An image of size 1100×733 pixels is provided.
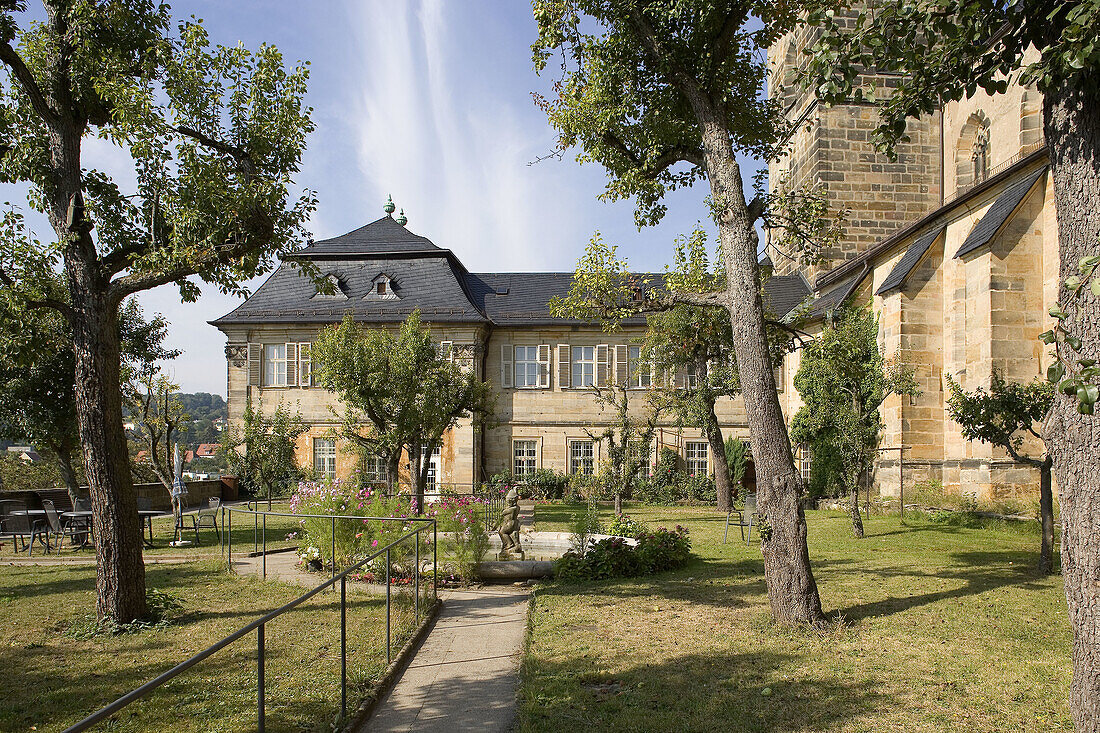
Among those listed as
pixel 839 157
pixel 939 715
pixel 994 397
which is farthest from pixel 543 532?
pixel 839 157

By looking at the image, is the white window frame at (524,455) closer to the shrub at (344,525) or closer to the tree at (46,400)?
the tree at (46,400)

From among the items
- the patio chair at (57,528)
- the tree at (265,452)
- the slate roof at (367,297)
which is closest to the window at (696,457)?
the slate roof at (367,297)

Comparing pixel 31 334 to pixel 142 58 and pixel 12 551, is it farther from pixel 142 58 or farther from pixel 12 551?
pixel 12 551

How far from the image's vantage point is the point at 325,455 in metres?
27.3

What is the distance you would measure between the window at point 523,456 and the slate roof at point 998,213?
49.9ft

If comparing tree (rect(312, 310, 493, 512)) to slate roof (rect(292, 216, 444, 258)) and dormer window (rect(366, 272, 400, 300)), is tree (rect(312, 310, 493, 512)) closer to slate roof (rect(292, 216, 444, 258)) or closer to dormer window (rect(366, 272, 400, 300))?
dormer window (rect(366, 272, 400, 300))

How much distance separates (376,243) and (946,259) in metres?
20.0

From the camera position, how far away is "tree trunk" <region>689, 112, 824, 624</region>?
7.11m

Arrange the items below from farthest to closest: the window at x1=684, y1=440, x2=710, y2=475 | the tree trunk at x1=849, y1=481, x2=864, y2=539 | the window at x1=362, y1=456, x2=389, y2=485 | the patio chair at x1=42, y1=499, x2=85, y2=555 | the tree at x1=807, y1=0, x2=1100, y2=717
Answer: the window at x1=684, y1=440, x2=710, y2=475, the window at x1=362, y1=456, x2=389, y2=485, the tree trunk at x1=849, y1=481, x2=864, y2=539, the patio chair at x1=42, y1=499, x2=85, y2=555, the tree at x1=807, y1=0, x2=1100, y2=717

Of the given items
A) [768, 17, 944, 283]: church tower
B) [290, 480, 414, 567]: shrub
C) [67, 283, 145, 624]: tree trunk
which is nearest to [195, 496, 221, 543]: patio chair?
[290, 480, 414, 567]: shrub

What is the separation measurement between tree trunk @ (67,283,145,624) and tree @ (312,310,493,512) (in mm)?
8555

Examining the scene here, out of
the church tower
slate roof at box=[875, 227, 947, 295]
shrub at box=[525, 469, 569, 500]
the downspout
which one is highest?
the church tower

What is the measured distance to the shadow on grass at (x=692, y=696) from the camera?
4.81 meters

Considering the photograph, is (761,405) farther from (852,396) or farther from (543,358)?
(543,358)
